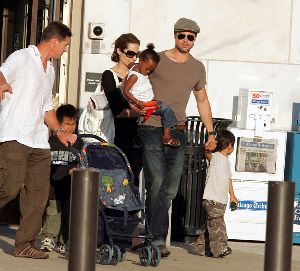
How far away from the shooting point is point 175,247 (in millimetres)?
12430

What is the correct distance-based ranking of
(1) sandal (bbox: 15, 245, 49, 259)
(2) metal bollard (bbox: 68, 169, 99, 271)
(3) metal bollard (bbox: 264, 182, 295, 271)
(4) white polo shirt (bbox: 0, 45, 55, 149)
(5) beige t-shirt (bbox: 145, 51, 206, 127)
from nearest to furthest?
(2) metal bollard (bbox: 68, 169, 99, 271) < (3) metal bollard (bbox: 264, 182, 295, 271) < (4) white polo shirt (bbox: 0, 45, 55, 149) < (1) sandal (bbox: 15, 245, 49, 259) < (5) beige t-shirt (bbox: 145, 51, 206, 127)

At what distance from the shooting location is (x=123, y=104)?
1141 centimetres

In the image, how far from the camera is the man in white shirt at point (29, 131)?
10281mm

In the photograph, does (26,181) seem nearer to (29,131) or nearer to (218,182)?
(29,131)

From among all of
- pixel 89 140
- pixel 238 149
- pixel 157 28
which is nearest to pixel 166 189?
pixel 89 140

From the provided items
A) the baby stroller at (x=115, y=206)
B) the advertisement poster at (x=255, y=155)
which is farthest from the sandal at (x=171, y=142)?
the advertisement poster at (x=255, y=155)

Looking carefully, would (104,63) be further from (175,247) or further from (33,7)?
(175,247)

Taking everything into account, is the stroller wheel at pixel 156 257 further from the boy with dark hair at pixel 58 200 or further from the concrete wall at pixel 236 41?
the concrete wall at pixel 236 41

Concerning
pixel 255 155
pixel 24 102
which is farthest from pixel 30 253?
pixel 255 155

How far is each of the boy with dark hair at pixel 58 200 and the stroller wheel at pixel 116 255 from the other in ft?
3.26

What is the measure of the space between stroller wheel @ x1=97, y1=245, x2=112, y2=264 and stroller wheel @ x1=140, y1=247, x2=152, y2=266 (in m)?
0.30

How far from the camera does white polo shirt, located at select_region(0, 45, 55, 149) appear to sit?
10.3 m

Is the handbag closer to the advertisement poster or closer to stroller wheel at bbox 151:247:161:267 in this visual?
stroller wheel at bbox 151:247:161:267

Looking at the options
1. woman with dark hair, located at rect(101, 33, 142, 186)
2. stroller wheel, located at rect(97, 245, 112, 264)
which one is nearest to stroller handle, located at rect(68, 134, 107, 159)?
woman with dark hair, located at rect(101, 33, 142, 186)
